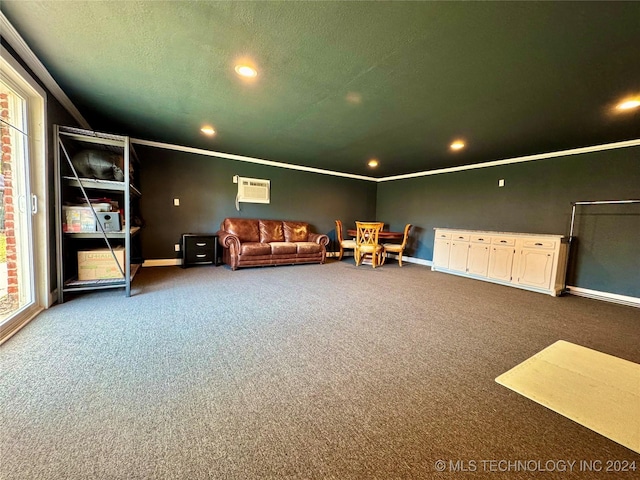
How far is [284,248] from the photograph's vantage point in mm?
4973

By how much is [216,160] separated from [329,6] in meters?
4.25

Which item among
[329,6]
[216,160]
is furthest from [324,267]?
[329,6]

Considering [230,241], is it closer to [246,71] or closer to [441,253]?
[246,71]

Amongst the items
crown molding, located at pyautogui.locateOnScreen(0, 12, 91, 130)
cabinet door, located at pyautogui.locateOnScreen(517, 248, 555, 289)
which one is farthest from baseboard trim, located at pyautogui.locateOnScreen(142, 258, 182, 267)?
cabinet door, located at pyautogui.locateOnScreen(517, 248, 555, 289)

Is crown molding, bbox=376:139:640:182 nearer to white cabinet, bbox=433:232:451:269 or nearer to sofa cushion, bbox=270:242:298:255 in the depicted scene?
white cabinet, bbox=433:232:451:269

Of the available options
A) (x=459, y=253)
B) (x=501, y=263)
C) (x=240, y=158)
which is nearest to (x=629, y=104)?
(x=501, y=263)

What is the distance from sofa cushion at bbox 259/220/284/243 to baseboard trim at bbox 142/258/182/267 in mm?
1622

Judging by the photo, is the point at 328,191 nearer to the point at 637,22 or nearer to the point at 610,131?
the point at 610,131

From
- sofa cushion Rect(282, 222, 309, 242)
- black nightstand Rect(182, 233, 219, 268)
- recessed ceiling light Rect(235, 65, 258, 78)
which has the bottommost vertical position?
black nightstand Rect(182, 233, 219, 268)

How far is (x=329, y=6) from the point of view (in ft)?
4.84

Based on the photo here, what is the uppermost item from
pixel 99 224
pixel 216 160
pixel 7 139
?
pixel 216 160

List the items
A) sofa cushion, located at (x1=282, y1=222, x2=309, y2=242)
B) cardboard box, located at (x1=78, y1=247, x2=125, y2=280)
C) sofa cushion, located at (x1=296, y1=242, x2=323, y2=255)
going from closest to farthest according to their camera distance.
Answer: cardboard box, located at (x1=78, y1=247, x2=125, y2=280) < sofa cushion, located at (x1=296, y1=242, x2=323, y2=255) < sofa cushion, located at (x1=282, y1=222, x2=309, y2=242)

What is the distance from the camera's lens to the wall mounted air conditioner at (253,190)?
212 inches

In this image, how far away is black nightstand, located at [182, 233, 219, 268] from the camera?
4562 mm
